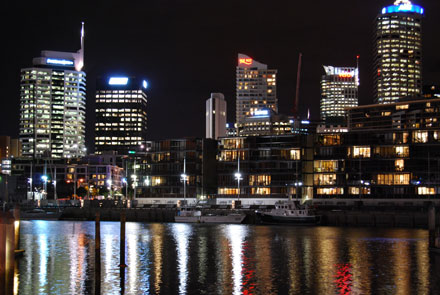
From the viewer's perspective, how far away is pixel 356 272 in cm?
5700

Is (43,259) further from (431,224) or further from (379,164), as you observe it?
(379,164)

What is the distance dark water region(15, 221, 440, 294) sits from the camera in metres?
49.0

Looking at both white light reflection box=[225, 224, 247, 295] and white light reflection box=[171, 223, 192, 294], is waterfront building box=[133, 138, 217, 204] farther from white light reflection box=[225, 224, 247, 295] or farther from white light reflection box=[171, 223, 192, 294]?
white light reflection box=[225, 224, 247, 295]

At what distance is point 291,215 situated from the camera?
395 feet

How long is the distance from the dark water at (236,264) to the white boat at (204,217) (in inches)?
1264

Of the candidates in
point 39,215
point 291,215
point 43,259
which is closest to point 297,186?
point 291,215

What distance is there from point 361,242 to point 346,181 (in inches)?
2819

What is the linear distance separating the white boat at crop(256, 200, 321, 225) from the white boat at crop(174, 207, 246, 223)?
8.28 metres

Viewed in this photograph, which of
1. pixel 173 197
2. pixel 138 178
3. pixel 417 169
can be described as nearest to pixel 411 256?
pixel 417 169

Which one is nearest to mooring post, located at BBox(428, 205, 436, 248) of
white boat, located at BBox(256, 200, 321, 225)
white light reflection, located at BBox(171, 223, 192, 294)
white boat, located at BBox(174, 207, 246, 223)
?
white light reflection, located at BBox(171, 223, 192, 294)

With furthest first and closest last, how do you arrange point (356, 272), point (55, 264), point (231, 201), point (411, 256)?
point (231, 201) → point (411, 256) → point (55, 264) → point (356, 272)

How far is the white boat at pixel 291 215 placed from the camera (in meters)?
120

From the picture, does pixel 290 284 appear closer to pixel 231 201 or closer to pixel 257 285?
pixel 257 285

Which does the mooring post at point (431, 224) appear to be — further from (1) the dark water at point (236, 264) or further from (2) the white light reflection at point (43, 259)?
(2) the white light reflection at point (43, 259)
